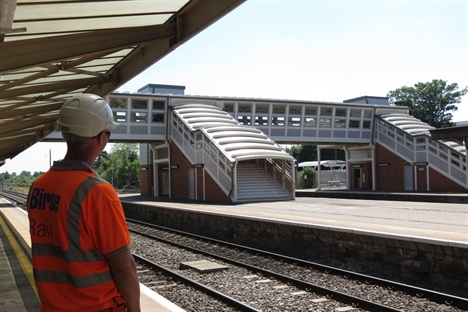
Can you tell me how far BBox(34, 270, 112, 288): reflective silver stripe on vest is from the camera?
6.72 ft

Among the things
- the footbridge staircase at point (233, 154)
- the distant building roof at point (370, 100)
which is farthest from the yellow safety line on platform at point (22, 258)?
the distant building roof at point (370, 100)

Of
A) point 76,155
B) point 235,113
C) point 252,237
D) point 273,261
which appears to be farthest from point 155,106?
point 76,155

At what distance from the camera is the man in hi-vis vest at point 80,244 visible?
6.64 ft

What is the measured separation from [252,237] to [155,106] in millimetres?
18347

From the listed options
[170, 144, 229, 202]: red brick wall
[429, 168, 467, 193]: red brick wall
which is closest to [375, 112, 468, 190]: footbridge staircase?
[429, 168, 467, 193]: red brick wall

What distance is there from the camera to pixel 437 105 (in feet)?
211

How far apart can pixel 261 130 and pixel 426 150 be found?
11.0 metres

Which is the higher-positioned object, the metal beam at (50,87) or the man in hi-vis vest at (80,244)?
the metal beam at (50,87)

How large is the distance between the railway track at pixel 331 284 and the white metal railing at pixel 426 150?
20797 mm

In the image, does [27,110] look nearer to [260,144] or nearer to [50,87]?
[50,87]

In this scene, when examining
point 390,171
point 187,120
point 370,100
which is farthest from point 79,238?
point 370,100

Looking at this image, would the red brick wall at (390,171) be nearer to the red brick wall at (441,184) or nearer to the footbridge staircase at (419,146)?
the footbridge staircase at (419,146)

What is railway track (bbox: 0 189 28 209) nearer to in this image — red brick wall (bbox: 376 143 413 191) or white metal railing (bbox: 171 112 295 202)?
white metal railing (bbox: 171 112 295 202)

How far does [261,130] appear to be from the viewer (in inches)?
1351
